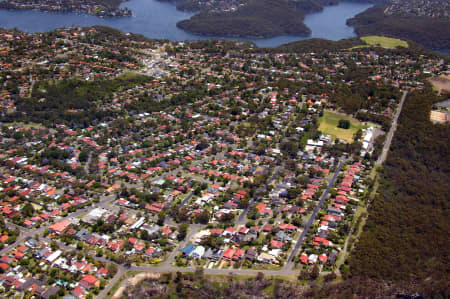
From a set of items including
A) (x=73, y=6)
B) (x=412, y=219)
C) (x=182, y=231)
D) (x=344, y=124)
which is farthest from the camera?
(x=73, y=6)

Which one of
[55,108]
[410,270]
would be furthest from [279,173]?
[55,108]

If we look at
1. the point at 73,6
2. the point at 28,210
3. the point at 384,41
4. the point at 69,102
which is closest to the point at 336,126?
the point at 69,102

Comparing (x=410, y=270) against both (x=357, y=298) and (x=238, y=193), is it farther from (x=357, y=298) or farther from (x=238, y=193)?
(x=238, y=193)

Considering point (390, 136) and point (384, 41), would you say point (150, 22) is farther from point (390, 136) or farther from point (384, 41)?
point (390, 136)

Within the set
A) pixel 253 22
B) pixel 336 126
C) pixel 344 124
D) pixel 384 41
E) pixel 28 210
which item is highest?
pixel 253 22

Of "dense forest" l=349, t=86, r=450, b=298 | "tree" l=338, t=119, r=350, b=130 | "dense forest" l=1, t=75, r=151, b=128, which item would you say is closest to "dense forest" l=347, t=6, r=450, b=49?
"dense forest" l=349, t=86, r=450, b=298
